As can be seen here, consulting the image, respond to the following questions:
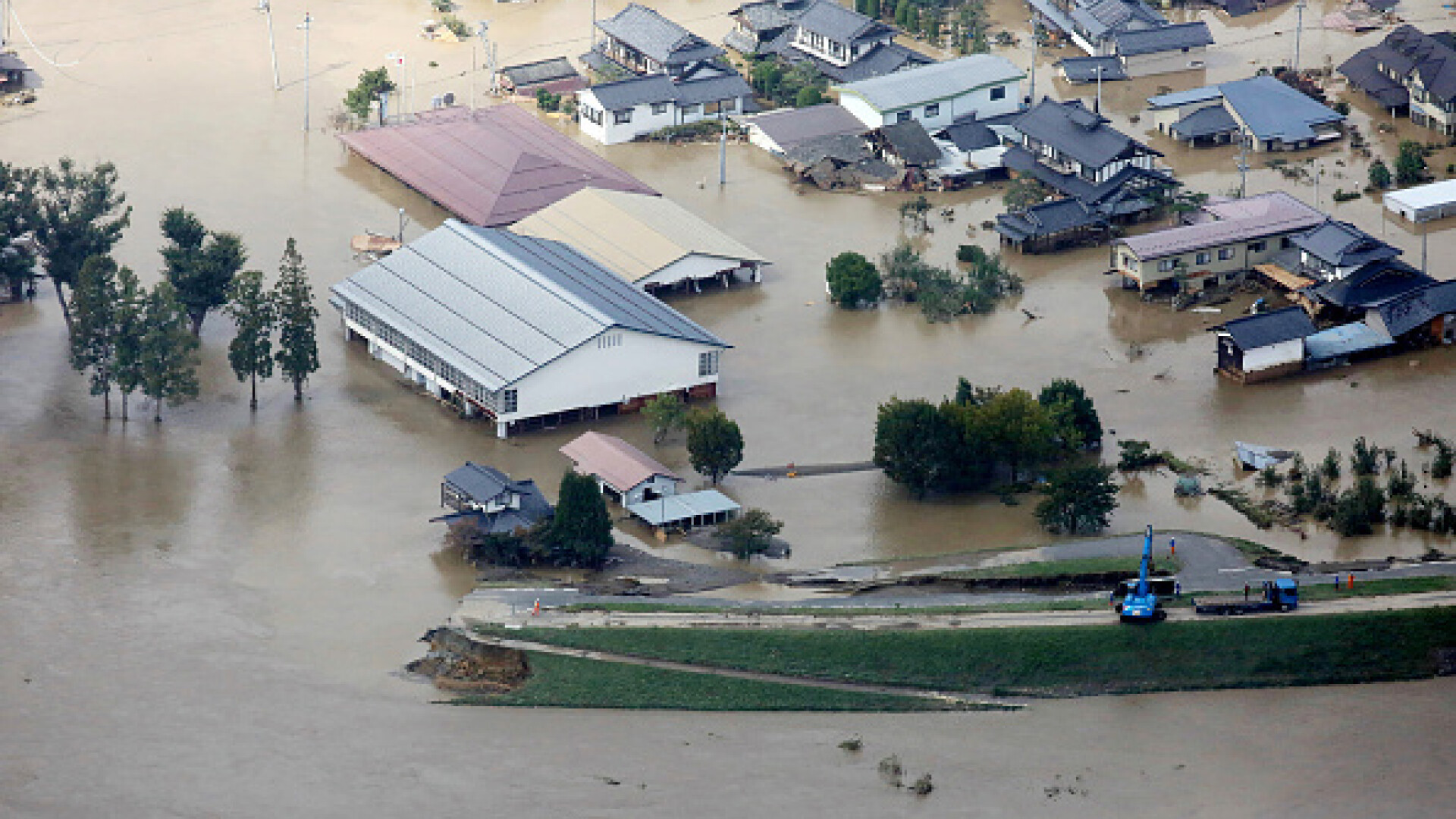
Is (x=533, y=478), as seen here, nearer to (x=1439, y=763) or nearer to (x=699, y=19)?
(x=1439, y=763)

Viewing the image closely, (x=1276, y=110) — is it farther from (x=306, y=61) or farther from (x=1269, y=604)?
(x=306, y=61)

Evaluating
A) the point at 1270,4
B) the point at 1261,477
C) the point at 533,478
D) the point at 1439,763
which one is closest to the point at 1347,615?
the point at 1439,763

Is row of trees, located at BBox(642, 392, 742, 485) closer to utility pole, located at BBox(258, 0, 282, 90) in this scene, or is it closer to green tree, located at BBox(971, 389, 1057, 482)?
green tree, located at BBox(971, 389, 1057, 482)

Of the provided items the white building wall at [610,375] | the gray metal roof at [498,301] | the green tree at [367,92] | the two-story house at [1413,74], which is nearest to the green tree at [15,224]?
the gray metal roof at [498,301]

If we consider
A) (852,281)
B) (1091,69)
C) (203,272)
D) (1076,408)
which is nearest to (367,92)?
(203,272)

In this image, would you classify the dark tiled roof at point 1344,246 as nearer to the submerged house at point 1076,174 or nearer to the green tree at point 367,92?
the submerged house at point 1076,174

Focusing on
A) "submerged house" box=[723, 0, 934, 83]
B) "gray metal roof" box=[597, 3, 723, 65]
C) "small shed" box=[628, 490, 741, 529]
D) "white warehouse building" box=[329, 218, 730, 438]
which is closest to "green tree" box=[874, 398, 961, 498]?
"small shed" box=[628, 490, 741, 529]
